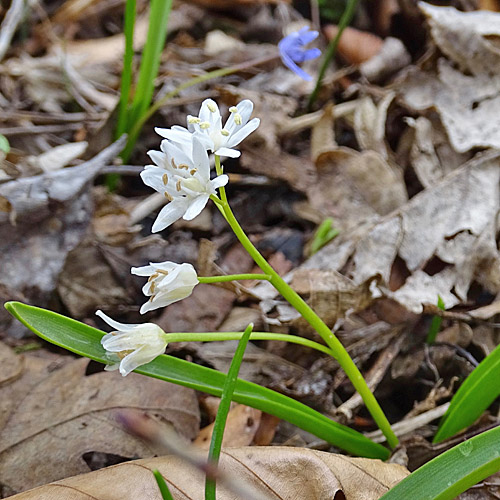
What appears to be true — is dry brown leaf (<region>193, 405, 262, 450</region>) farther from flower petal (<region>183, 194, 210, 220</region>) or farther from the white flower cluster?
flower petal (<region>183, 194, 210, 220</region>)

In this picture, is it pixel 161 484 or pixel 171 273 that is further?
pixel 171 273

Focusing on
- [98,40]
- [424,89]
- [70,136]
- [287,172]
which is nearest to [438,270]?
[287,172]

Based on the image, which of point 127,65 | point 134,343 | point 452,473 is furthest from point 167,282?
point 127,65

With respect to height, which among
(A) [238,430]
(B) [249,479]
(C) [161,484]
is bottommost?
(A) [238,430]

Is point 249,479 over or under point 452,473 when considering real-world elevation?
under

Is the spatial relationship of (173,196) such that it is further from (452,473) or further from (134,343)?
(452,473)

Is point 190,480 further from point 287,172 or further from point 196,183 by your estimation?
point 287,172

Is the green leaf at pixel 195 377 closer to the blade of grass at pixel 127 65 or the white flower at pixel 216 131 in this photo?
the white flower at pixel 216 131

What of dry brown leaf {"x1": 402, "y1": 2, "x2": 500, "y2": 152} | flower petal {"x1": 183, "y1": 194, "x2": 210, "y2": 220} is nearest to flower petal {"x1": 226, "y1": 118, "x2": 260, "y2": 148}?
flower petal {"x1": 183, "y1": 194, "x2": 210, "y2": 220}
